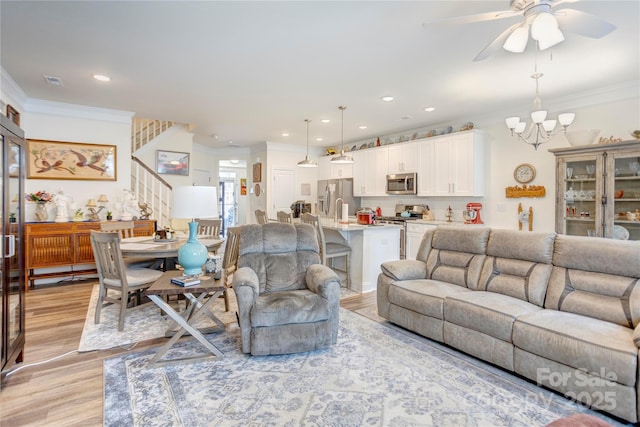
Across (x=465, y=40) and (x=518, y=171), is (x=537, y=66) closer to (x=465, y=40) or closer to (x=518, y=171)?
(x=465, y=40)

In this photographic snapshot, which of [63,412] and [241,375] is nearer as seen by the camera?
[63,412]

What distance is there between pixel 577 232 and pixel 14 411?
5622mm

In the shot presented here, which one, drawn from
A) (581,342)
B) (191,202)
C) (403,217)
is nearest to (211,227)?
(191,202)

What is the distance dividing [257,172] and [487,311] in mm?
6904

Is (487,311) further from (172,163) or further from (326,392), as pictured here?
(172,163)

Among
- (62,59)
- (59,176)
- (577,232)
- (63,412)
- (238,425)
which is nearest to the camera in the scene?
(238,425)

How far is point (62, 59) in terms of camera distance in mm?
3332

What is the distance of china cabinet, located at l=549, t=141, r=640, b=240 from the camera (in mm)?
3779

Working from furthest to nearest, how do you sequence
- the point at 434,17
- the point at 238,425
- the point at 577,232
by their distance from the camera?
the point at 577,232 → the point at 434,17 → the point at 238,425

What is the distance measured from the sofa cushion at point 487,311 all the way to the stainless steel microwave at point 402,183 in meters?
3.63

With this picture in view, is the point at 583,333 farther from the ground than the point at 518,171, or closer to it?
closer to it

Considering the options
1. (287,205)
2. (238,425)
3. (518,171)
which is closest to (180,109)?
(287,205)

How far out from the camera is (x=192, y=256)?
2.64 meters

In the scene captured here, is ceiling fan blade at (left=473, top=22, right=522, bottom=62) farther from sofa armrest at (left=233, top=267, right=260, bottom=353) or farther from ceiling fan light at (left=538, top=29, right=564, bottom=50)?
sofa armrest at (left=233, top=267, right=260, bottom=353)
